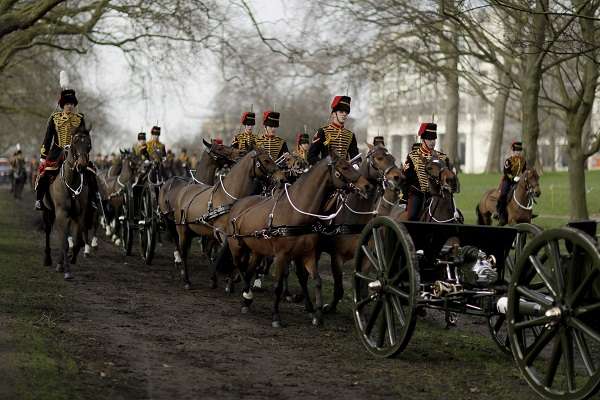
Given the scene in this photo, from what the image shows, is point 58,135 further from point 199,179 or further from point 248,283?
point 248,283

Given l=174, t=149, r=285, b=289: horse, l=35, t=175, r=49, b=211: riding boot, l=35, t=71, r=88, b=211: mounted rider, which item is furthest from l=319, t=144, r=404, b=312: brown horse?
l=35, t=175, r=49, b=211: riding boot

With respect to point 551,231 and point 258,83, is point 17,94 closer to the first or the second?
point 258,83

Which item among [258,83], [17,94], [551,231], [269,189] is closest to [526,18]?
[258,83]

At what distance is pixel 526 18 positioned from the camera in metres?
23.0

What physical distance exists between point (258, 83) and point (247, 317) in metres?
16.9

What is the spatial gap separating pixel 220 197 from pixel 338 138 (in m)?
2.37

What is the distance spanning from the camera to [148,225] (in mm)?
19125

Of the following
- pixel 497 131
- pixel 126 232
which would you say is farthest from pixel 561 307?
pixel 497 131

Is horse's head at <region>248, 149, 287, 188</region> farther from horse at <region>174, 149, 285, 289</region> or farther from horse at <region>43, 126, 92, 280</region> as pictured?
horse at <region>43, 126, 92, 280</region>

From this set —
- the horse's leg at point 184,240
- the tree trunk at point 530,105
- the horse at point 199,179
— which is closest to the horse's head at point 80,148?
the horse at point 199,179

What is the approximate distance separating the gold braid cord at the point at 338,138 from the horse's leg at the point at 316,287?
197 centimetres

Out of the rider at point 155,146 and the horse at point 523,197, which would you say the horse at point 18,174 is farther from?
the horse at point 523,197

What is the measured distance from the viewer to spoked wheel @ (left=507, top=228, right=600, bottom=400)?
7109 millimetres

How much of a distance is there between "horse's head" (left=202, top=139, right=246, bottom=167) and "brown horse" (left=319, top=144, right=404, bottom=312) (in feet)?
12.9
